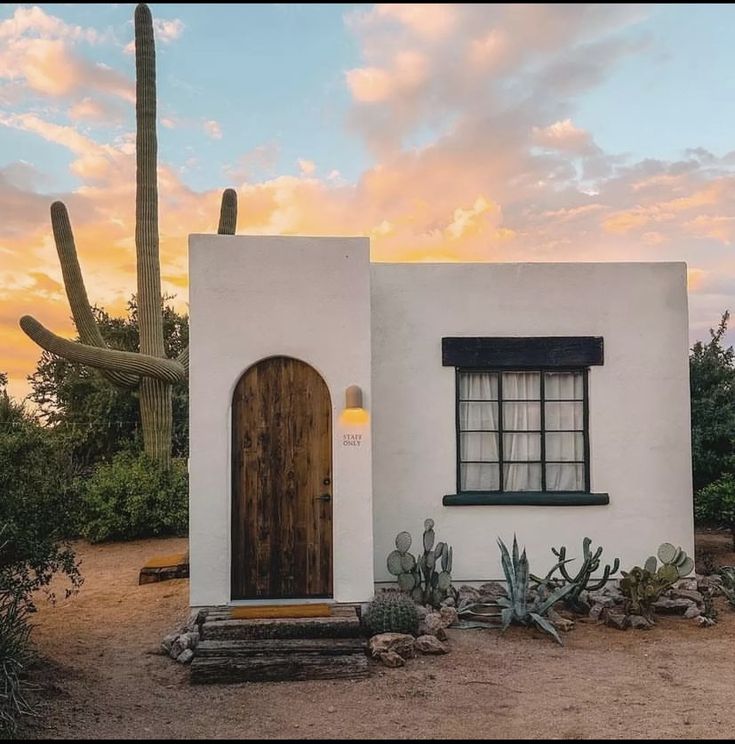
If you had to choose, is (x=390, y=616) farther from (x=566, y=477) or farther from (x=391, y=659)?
(x=566, y=477)

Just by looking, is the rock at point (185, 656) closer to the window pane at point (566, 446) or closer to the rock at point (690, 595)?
the window pane at point (566, 446)

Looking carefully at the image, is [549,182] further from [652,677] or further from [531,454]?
[652,677]

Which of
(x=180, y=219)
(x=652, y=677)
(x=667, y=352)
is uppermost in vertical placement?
(x=180, y=219)

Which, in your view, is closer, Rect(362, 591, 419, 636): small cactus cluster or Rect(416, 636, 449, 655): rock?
Rect(416, 636, 449, 655): rock

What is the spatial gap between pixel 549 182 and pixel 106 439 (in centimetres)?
1170

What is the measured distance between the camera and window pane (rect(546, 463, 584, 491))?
8.42 meters

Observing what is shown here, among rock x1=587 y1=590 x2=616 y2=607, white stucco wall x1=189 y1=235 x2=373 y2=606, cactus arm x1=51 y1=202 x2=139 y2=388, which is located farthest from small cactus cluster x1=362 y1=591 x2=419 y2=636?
cactus arm x1=51 y1=202 x2=139 y2=388

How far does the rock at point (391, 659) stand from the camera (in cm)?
607

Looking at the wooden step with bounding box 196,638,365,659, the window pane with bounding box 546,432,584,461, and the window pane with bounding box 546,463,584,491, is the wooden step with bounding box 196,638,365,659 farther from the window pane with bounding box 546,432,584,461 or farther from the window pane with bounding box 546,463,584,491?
the window pane with bounding box 546,432,584,461

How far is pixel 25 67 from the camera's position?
906 cm

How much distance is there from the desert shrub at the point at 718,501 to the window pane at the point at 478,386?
4055mm

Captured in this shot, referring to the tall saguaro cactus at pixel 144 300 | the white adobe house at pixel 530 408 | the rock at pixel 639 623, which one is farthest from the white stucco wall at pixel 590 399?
the tall saguaro cactus at pixel 144 300

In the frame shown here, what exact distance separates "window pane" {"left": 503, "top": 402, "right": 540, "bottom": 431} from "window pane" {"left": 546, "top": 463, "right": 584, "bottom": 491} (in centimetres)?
54

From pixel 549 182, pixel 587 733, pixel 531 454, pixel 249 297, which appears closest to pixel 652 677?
pixel 587 733
